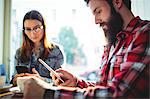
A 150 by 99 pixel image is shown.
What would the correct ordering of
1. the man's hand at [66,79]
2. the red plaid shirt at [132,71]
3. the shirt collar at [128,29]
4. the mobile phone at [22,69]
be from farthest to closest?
the mobile phone at [22,69] → the man's hand at [66,79] → the shirt collar at [128,29] → the red plaid shirt at [132,71]

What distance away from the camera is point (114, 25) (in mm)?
796

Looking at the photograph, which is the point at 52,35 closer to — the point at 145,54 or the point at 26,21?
the point at 26,21

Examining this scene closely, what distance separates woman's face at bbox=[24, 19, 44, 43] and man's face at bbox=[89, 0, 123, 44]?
28 cm

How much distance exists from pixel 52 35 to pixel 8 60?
0.29 metres

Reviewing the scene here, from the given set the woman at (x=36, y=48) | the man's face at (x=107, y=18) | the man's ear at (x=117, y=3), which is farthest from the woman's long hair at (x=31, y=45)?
the man's ear at (x=117, y=3)

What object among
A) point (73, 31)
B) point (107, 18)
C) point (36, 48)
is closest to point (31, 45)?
point (36, 48)

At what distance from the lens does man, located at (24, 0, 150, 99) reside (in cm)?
57

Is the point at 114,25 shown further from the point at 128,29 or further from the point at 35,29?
the point at 35,29

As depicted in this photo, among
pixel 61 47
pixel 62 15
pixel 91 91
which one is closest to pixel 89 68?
pixel 61 47

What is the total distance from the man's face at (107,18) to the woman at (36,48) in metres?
0.28

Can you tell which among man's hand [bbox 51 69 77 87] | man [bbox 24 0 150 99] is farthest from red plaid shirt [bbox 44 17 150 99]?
man's hand [bbox 51 69 77 87]

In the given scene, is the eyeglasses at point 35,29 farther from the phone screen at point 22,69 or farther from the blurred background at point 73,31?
the phone screen at point 22,69

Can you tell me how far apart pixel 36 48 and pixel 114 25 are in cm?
39

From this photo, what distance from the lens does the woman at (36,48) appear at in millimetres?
987
